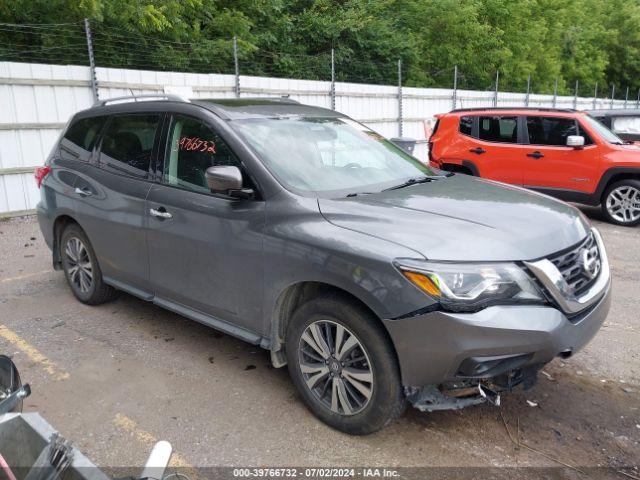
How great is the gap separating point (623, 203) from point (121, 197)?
7451mm

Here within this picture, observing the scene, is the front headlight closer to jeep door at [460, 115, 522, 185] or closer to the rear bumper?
the rear bumper

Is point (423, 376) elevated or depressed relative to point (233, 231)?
depressed

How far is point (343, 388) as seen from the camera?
2992 mm

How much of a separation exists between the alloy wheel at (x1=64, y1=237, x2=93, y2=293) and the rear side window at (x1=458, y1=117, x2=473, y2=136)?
6.98 m

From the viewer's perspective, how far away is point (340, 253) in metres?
2.83

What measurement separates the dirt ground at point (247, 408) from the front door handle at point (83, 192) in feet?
3.39

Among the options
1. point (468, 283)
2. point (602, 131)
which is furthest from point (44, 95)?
point (602, 131)

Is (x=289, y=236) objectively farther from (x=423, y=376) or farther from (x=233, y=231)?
(x=423, y=376)

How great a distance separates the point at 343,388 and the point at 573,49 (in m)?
38.6

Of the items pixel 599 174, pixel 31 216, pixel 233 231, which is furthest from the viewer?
pixel 31 216

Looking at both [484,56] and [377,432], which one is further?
[484,56]

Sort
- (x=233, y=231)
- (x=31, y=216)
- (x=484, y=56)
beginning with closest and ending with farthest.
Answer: (x=233, y=231), (x=31, y=216), (x=484, y=56)

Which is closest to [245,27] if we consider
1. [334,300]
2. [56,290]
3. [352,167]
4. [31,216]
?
[31,216]

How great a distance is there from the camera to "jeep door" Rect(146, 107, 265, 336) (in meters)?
3.33
